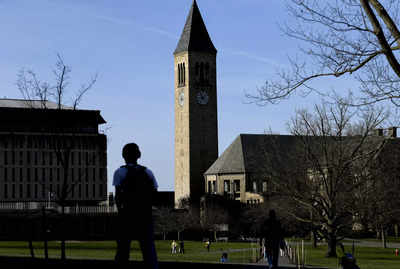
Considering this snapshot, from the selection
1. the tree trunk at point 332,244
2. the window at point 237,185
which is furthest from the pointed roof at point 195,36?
the tree trunk at point 332,244

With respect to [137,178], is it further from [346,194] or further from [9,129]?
[9,129]

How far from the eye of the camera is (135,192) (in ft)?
30.3

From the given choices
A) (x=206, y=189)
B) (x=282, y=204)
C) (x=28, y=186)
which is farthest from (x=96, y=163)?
(x=282, y=204)

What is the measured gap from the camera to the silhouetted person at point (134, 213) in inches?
360

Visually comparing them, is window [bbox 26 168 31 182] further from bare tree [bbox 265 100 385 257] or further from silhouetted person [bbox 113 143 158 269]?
silhouetted person [bbox 113 143 158 269]

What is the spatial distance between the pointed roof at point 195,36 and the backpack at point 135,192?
11227 centimetres

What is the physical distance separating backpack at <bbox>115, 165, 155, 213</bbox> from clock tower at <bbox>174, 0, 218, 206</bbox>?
352 feet

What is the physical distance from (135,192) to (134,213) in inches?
10.7

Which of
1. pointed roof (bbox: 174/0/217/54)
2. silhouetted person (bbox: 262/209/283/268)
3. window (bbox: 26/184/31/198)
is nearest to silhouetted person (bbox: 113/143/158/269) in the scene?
silhouetted person (bbox: 262/209/283/268)

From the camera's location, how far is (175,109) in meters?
122

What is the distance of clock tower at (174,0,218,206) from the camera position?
118 m

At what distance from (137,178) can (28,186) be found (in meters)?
117

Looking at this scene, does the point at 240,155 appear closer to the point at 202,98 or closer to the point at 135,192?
the point at 202,98

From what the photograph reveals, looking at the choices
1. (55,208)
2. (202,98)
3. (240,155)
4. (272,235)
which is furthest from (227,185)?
(272,235)
